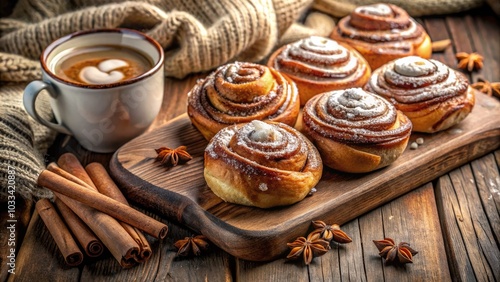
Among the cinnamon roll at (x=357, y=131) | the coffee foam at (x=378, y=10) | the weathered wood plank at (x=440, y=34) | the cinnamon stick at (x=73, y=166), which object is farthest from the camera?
the weathered wood plank at (x=440, y=34)

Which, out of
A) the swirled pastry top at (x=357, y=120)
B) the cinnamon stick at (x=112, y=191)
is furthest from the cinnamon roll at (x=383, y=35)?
the cinnamon stick at (x=112, y=191)

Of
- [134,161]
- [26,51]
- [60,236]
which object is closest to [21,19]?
[26,51]

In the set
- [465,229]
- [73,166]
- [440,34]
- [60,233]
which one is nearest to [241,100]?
[73,166]

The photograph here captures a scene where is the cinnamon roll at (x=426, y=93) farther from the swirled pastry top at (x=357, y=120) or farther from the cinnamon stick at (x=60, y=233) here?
the cinnamon stick at (x=60, y=233)

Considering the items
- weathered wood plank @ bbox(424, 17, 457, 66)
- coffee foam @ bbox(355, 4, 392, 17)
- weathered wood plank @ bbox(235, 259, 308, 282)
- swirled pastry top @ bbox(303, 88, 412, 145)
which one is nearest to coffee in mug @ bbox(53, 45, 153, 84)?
swirled pastry top @ bbox(303, 88, 412, 145)

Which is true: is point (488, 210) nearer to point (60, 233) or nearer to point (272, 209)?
point (272, 209)

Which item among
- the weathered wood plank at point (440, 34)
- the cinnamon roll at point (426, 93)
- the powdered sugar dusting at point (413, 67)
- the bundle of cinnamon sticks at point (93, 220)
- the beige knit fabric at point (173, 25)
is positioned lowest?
the weathered wood plank at point (440, 34)

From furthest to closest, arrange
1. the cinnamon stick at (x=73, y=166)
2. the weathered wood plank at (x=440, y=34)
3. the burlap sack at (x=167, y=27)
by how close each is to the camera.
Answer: the weathered wood plank at (x=440, y=34) → the burlap sack at (x=167, y=27) → the cinnamon stick at (x=73, y=166)
